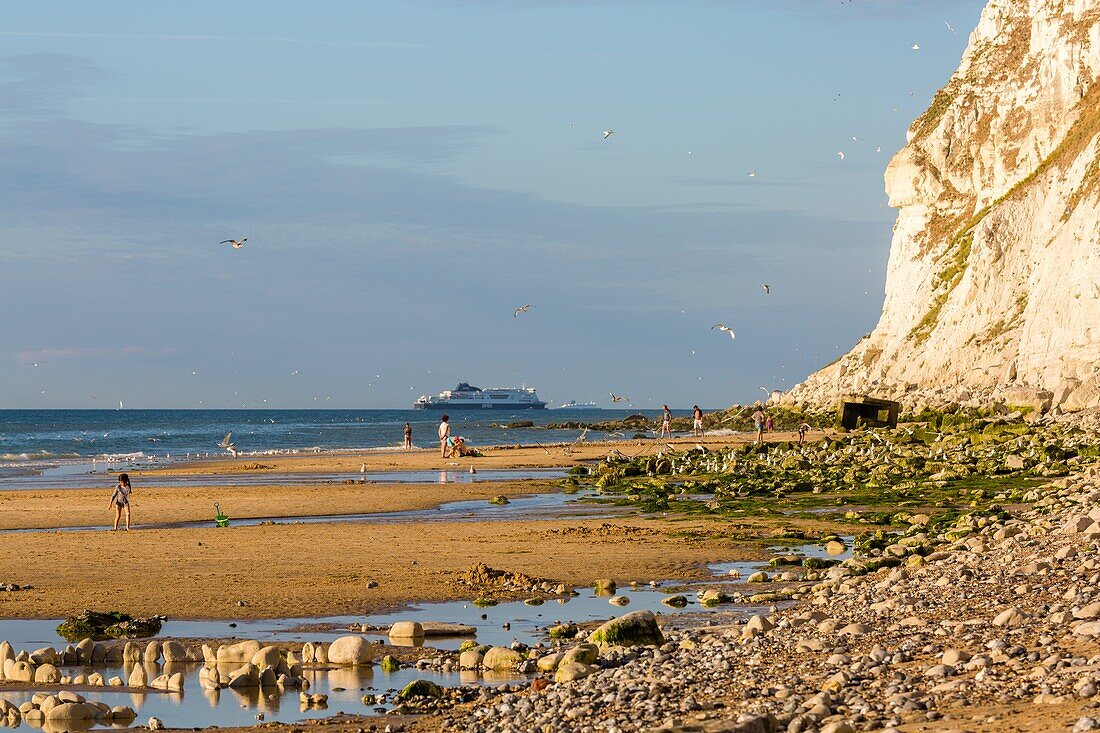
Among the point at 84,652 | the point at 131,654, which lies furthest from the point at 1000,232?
the point at 84,652

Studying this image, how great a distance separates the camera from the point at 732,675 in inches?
445

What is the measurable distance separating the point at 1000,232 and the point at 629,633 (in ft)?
189

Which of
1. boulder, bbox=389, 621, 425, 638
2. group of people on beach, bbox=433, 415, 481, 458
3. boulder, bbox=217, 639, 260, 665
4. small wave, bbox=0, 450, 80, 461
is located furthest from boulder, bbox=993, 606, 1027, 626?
small wave, bbox=0, 450, 80, 461

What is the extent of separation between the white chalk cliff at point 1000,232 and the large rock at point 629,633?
3986cm

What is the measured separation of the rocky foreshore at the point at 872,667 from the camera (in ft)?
30.2

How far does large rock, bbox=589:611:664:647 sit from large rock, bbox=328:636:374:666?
229 centimetres

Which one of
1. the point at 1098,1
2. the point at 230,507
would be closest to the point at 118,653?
the point at 230,507

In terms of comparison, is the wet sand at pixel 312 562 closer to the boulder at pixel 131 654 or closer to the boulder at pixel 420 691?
the boulder at pixel 131 654

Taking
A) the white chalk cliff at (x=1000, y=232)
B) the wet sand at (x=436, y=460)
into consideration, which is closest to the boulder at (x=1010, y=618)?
the wet sand at (x=436, y=460)

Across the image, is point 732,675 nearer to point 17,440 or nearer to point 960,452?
point 960,452

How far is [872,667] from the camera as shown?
10.8m

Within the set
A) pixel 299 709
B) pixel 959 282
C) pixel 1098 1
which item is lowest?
pixel 299 709

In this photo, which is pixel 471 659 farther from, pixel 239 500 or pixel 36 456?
pixel 36 456

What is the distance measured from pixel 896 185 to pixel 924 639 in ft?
254
